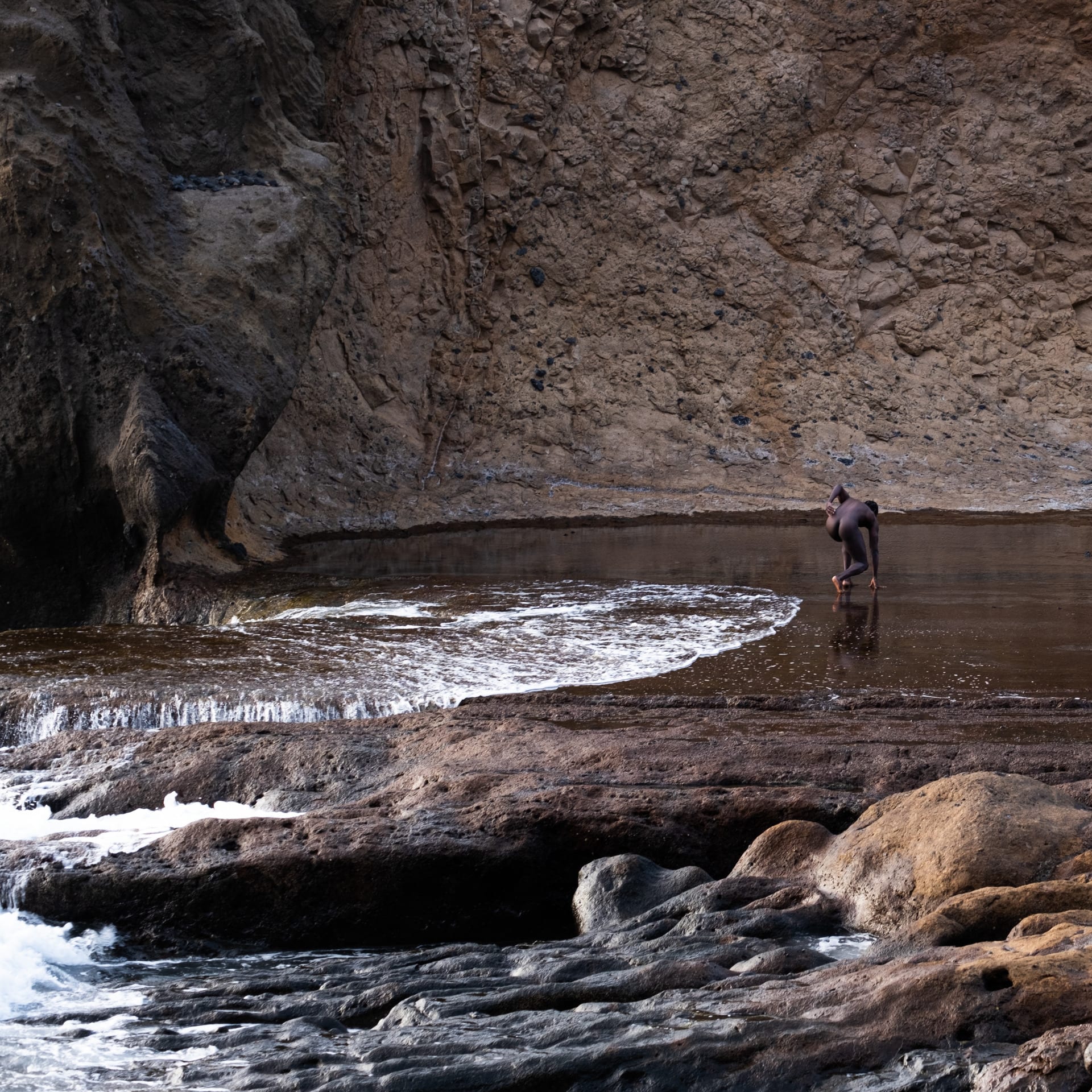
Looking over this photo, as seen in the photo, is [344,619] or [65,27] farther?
[65,27]

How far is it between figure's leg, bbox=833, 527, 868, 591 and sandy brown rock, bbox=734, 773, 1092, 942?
19.0 feet

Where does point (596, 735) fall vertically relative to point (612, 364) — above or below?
below

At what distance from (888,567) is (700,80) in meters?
12.2

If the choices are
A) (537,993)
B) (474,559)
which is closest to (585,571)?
(474,559)

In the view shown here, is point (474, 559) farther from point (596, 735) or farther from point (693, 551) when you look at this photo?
point (596, 735)

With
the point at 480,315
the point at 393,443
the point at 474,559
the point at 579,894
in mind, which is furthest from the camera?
the point at 480,315

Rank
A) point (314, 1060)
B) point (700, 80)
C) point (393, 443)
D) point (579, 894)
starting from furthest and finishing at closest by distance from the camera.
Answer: point (700, 80) < point (393, 443) < point (579, 894) < point (314, 1060)

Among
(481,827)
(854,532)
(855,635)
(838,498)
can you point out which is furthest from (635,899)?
(838,498)

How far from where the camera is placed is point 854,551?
1080 centimetres

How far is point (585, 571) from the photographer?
12148mm

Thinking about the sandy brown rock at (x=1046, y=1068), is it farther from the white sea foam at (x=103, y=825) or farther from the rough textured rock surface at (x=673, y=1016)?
the white sea foam at (x=103, y=825)

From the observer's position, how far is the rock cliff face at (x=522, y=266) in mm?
12125

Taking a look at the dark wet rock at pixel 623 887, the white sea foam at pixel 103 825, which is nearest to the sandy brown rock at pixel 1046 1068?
the dark wet rock at pixel 623 887

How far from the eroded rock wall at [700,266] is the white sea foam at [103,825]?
10242mm
